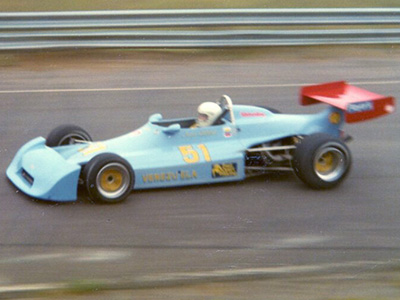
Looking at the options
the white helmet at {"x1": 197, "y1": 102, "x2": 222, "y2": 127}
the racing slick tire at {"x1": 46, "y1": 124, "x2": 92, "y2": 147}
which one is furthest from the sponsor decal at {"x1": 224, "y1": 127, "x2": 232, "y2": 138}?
the racing slick tire at {"x1": 46, "y1": 124, "x2": 92, "y2": 147}

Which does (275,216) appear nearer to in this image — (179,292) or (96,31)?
(179,292)

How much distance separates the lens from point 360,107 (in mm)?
9023

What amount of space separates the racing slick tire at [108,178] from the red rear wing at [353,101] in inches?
95.5

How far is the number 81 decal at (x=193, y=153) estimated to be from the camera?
8500 mm

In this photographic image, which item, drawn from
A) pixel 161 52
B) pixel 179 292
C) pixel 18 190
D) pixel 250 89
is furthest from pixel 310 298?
pixel 161 52

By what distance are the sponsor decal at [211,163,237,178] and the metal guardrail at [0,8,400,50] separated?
22.5ft

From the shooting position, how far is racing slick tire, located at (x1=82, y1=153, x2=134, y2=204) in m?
A: 7.93

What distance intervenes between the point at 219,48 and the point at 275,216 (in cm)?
794

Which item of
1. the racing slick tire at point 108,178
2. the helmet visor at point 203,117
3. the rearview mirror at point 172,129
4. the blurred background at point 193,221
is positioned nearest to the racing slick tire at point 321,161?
the blurred background at point 193,221

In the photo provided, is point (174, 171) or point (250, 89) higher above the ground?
point (250, 89)

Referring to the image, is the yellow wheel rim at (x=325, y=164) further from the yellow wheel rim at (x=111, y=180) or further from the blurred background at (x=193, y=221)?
the yellow wheel rim at (x=111, y=180)

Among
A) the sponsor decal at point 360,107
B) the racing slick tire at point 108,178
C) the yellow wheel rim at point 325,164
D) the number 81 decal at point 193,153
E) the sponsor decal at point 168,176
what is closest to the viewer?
the racing slick tire at point 108,178

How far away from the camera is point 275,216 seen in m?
7.96

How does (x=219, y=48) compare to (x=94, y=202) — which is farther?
(x=219, y=48)
